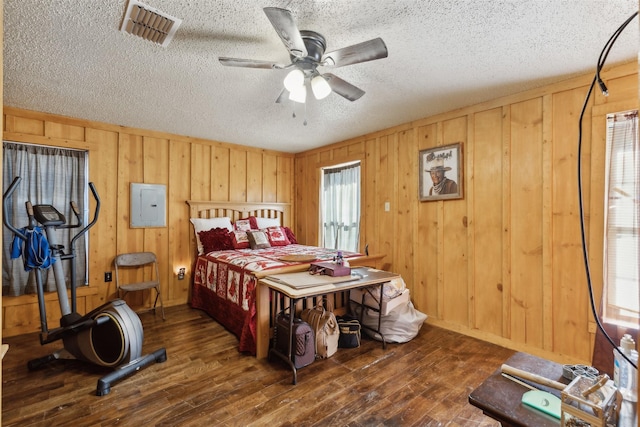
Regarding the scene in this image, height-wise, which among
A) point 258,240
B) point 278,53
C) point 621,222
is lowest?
point 258,240

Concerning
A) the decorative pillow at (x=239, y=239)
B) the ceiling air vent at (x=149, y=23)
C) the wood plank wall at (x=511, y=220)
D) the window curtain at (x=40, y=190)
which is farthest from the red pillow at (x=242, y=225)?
the ceiling air vent at (x=149, y=23)

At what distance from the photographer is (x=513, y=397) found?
3.43 feet

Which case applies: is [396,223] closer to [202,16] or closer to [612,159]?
[612,159]

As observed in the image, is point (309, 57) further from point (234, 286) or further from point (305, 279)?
point (234, 286)

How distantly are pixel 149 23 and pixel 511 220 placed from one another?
3.24m

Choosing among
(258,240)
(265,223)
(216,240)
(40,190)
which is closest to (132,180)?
(40,190)

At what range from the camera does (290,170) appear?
548 cm

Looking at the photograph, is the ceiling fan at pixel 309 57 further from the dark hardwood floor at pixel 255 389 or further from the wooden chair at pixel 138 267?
the wooden chair at pixel 138 267

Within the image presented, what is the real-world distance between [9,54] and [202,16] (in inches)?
59.6

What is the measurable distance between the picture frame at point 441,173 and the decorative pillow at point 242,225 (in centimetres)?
243

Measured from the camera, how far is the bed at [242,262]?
2.77m

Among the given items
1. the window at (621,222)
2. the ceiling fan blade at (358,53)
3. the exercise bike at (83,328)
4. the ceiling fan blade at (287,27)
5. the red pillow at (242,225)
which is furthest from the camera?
the red pillow at (242,225)

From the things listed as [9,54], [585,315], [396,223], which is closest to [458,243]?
[396,223]

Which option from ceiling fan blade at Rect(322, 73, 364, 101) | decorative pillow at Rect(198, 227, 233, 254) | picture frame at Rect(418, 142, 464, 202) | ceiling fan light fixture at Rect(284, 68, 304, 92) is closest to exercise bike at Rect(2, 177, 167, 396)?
decorative pillow at Rect(198, 227, 233, 254)
